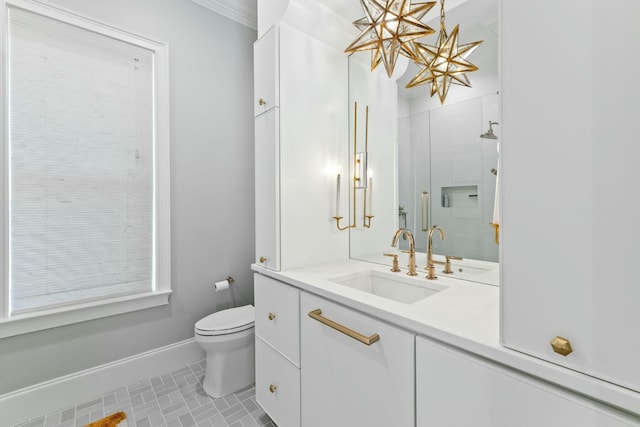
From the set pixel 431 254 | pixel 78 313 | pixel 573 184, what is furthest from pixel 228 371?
pixel 573 184

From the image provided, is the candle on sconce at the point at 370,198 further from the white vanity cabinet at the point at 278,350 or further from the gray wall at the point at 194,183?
the gray wall at the point at 194,183

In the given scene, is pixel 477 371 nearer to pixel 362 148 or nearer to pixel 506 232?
pixel 506 232

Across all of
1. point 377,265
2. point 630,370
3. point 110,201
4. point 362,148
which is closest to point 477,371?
point 630,370

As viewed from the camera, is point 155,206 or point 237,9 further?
point 237,9

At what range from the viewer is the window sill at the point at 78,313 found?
59.6 inches

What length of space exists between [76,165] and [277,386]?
5.87 ft

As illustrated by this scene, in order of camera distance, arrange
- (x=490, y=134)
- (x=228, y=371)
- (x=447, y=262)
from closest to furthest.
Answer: (x=490, y=134)
(x=447, y=262)
(x=228, y=371)

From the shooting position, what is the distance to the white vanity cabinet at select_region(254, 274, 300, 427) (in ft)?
4.08

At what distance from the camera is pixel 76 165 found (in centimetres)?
170

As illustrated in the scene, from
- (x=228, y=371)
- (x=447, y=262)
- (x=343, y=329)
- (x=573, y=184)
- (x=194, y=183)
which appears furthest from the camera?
(x=194, y=183)

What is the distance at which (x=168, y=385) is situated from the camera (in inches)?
72.7

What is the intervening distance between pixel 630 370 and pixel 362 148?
1440 mm

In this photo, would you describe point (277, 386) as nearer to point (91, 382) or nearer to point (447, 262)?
point (447, 262)

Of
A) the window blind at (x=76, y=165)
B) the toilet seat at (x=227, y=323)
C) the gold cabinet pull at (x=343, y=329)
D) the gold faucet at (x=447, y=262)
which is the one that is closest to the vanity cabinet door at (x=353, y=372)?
the gold cabinet pull at (x=343, y=329)
